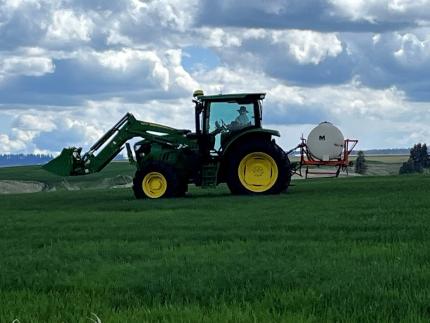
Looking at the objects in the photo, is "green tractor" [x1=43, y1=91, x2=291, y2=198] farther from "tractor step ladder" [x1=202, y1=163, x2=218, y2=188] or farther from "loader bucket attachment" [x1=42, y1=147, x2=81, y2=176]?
"loader bucket attachment" [x1=42, y1=147, x2=81, y2=176]

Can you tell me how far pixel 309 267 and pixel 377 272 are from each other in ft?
2.39

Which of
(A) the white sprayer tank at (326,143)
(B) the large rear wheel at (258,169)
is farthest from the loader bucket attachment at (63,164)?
(A) the white sprayer tank at (326,143)

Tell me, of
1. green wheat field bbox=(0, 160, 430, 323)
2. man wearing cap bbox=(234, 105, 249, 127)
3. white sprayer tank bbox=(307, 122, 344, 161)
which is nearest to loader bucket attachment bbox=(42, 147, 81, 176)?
man wearing cap bbox=(234, 105, 249, 127)

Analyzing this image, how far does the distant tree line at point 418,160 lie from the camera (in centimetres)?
6625

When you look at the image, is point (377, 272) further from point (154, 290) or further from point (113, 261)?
point (113, 261)

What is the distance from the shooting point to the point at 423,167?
67.4 meters

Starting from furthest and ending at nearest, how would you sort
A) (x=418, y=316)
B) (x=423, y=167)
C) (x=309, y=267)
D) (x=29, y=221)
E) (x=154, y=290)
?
1. (x=423, y=167)
2. (x=29, y=221)
3. (x=309, y=267)
4. (x=154, y=290)
5. (x=418, y=316)

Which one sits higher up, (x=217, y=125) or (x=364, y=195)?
(x=217, y=125)

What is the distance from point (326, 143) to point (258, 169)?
17.7m

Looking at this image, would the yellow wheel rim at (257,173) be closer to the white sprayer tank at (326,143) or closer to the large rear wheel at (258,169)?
the large rear wheel at (258,169)

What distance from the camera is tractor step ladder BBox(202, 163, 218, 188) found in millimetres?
20547

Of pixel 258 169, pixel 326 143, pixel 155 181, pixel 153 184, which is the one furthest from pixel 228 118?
pixel 326 143

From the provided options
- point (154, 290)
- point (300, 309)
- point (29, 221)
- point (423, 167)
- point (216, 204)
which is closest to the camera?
point (300, 309)

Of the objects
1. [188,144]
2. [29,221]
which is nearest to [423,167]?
[188,144]
